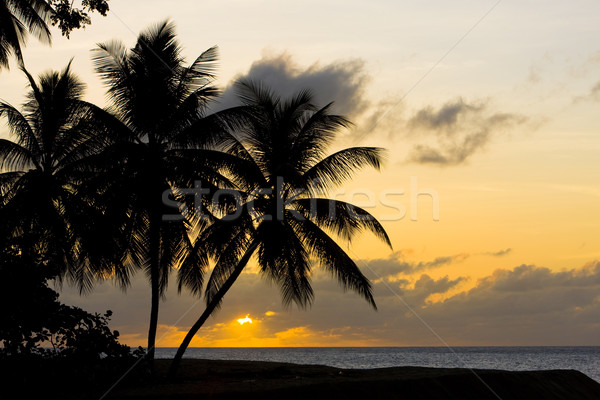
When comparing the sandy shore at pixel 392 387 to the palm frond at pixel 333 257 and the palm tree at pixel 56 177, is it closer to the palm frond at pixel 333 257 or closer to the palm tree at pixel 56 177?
the palm frond at pixel 333 257

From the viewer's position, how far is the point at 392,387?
14688mm

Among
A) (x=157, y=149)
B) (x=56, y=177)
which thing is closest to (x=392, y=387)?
(x=157, y=149)

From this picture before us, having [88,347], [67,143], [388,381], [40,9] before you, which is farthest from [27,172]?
[388,381]

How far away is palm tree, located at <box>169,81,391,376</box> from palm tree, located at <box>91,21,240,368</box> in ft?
3.61

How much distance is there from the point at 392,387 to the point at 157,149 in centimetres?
1046

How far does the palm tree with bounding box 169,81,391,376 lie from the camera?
19172 mm

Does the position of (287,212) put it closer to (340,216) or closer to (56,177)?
(340,216)

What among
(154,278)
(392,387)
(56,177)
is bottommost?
(392,387)

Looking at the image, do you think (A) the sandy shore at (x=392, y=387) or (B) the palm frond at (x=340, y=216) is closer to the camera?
(A) the sandy shore at (x=392, y=387)

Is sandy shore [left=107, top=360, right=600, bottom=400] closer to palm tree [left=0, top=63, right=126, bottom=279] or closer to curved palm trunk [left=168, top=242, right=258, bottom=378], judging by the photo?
curved palm trunk [left=168, top=242, right=258, bottom=378]

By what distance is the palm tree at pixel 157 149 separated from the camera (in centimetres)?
1972

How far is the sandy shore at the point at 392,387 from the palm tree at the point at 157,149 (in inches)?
181

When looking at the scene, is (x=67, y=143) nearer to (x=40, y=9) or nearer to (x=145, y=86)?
(x=145, y=86)

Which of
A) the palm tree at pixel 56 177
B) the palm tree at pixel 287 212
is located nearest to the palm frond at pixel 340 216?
the palm tree at pixel 287 212
